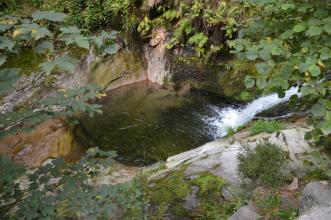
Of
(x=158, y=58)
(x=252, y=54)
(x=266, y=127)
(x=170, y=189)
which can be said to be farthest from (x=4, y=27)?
(x=158, y=58)

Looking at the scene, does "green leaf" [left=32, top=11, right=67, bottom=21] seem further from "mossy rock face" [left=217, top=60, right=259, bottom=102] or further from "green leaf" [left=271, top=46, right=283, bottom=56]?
"mossy rock face" [left=217, top=60, right=259, bottom=102]

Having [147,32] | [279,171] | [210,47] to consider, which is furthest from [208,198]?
[147,32]

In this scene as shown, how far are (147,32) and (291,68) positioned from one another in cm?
855

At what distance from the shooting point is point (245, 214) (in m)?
3.66

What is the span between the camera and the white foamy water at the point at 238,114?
8.23 meters

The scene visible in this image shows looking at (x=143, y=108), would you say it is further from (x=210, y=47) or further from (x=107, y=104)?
(x=210, y=47)

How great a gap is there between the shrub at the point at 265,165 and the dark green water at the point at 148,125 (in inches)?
136

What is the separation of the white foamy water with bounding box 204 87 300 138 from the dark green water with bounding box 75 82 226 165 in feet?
0.64

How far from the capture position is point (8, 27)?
1503 mm

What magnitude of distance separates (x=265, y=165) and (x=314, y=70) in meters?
2.04

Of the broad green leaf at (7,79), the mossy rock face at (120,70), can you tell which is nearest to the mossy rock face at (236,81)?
the mossy rock face at (120,70)

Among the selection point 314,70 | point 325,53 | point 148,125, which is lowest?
point 148,125

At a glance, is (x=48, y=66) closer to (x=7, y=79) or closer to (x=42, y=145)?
(x=7, y=79)

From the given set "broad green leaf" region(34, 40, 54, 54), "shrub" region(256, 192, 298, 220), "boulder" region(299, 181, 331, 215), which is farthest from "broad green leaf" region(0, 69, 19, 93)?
"shrub" region(256, 192, 298, 220)
